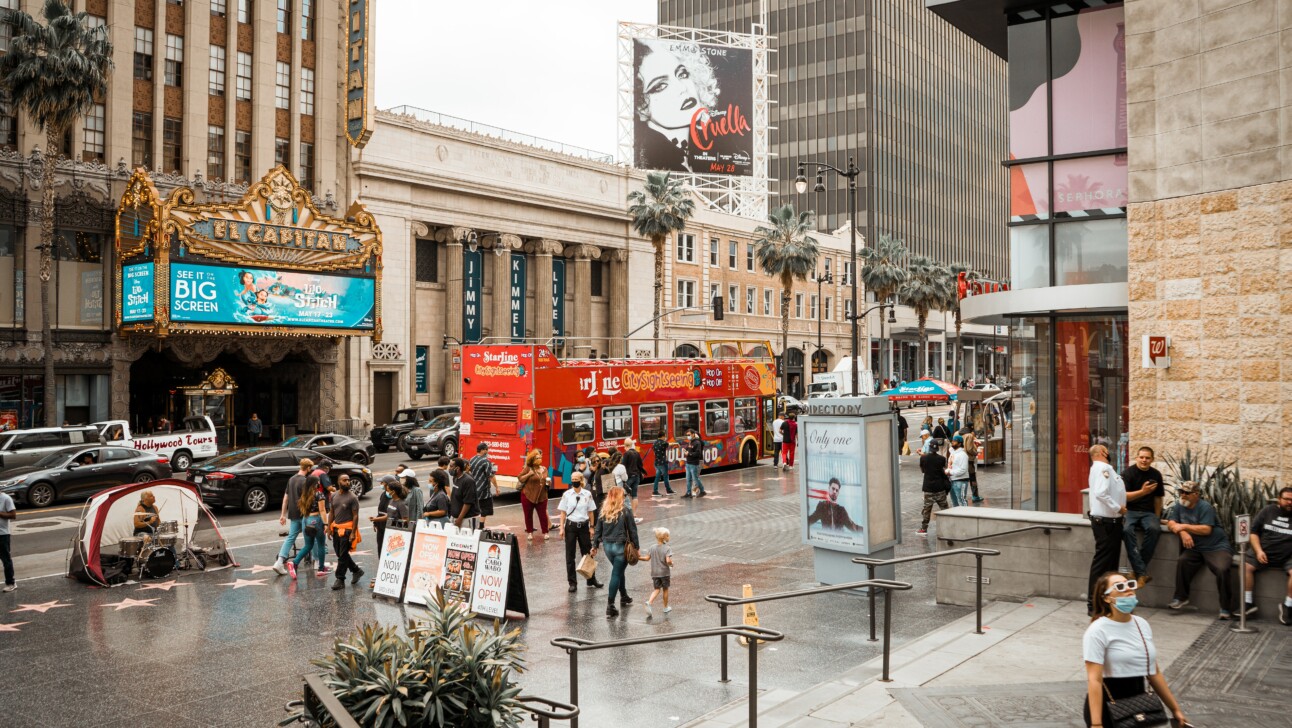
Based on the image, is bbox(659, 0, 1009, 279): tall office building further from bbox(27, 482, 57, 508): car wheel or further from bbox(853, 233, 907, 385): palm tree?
bbox(27, 482, 57, 508): car wheel

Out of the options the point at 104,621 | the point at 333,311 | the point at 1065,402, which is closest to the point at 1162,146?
the point at 1065,402

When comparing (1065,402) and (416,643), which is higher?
(1065,402)

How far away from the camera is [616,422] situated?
28297 mm

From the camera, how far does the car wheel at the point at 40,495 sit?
2488cm

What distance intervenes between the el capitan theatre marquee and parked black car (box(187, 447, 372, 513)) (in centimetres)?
1613

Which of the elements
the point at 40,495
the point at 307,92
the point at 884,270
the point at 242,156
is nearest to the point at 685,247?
the point at 884,270

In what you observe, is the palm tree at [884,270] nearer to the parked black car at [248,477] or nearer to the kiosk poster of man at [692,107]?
the kiosk poster of man at [692,107]

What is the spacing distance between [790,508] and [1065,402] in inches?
352

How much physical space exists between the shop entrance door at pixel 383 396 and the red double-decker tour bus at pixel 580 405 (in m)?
23.5

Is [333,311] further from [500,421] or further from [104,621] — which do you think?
[104,621]

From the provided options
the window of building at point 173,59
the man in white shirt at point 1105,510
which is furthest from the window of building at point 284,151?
the man in white shirt at point 1105,510

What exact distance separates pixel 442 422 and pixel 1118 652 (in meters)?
34.9

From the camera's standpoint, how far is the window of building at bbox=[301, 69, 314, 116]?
47.9 m

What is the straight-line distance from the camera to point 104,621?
42.7 ft
